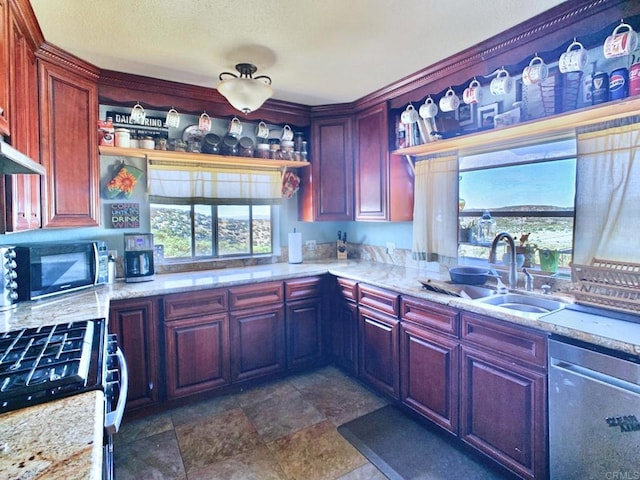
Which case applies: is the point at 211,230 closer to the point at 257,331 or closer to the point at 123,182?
the point at 123,182

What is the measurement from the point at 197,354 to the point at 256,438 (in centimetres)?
73

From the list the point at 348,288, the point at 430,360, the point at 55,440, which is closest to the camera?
the point at 55,440

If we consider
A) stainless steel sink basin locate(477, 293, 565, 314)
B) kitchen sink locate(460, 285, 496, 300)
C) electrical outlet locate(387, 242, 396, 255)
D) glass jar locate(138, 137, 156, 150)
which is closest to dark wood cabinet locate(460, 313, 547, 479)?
stainless steel sink basin locate(477, 293, 565, 314)

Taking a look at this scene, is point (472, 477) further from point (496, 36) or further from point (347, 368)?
point (496, 36)

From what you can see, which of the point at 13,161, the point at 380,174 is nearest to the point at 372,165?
the point at 380,174

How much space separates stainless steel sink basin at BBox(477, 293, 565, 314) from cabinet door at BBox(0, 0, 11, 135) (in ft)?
8.00

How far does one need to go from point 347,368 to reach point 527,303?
4.98ft

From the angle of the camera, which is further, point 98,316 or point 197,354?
point 197,354

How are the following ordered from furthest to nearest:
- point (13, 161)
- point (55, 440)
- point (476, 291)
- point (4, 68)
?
1. point (476, 291)
2. point (4, 68)
3. point (13, 161)
4. point (55, 440)

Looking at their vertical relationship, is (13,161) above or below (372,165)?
below

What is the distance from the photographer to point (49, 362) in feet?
3.95

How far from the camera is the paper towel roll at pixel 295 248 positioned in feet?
11.3

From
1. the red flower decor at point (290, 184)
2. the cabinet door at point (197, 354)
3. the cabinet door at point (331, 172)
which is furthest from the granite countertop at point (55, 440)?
the red flower decor at point (290, 184)

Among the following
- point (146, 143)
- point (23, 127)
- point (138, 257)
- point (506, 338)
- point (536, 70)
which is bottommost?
point (506, 338)
